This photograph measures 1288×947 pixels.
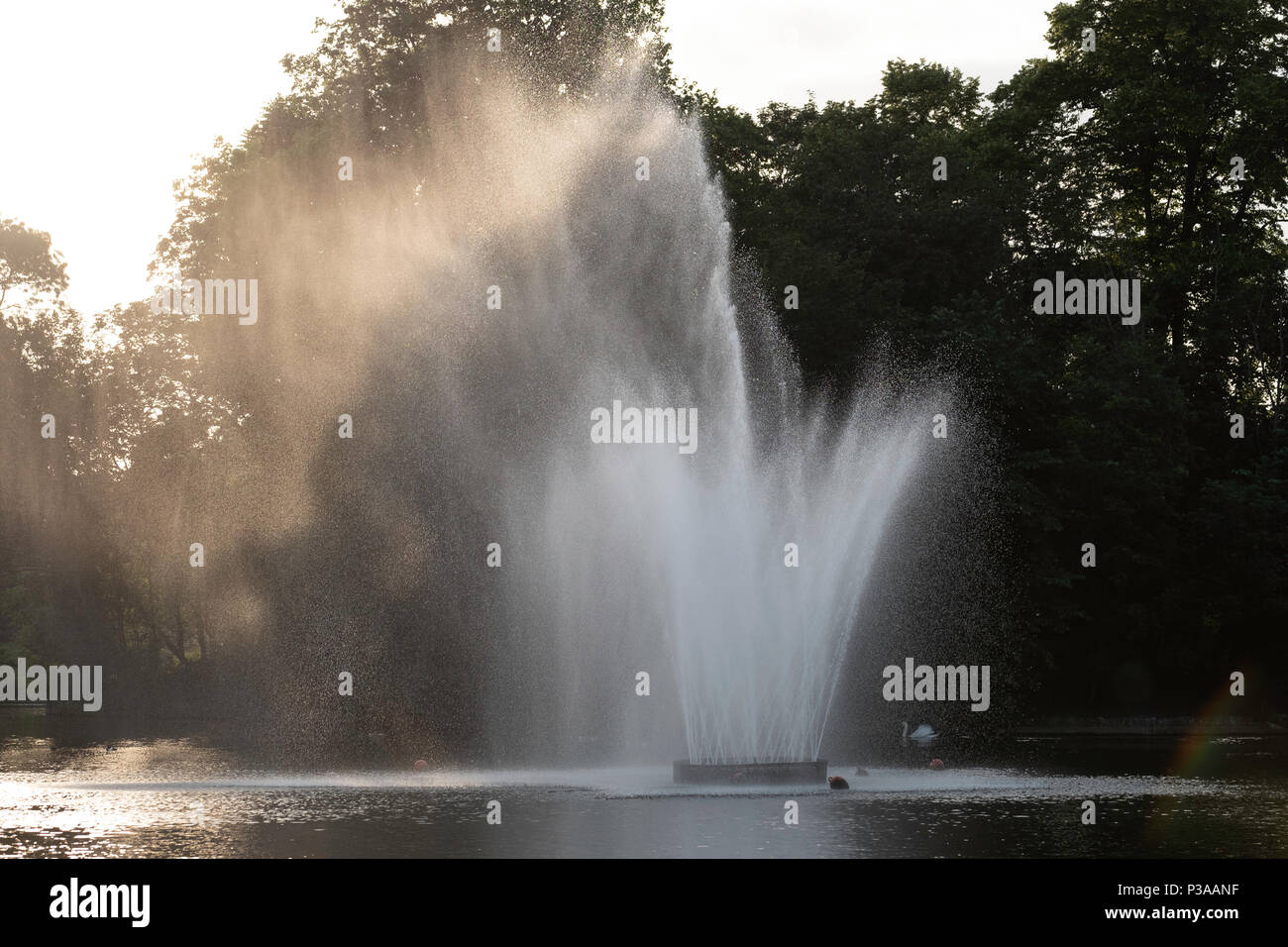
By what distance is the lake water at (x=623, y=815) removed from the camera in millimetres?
A: 25328

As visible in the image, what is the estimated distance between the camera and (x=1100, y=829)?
28.1 meters

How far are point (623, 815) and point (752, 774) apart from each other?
175 inches

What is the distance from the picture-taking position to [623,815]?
28.7 meters

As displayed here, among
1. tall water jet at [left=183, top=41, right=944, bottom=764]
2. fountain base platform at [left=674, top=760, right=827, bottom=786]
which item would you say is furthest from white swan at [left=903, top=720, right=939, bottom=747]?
→ fountain base platform at [left=674, top=760, right=827, bottom=786]

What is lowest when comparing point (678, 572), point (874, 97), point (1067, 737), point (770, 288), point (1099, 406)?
point (1067, 737)

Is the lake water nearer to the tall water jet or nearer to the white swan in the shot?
the white swan

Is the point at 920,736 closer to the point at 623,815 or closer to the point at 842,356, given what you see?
the point at 842,356

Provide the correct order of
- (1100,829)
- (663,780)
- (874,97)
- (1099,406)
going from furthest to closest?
(874,97) < (1099,406) < (663,780) < (1100,829)

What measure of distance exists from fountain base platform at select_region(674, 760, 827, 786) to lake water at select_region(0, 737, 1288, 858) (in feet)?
2.10
